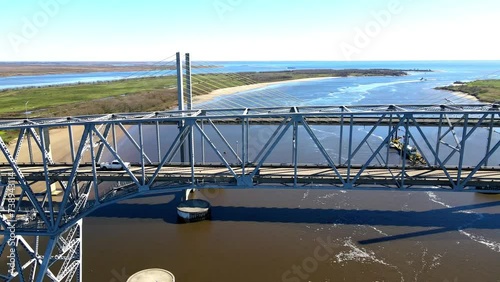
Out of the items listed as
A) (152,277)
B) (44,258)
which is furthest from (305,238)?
(44,258)

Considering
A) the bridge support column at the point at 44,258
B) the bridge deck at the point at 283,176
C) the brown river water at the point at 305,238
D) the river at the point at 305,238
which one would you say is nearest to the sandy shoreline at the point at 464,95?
the river at the point at 305,238

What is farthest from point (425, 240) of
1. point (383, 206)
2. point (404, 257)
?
point (383, 206)

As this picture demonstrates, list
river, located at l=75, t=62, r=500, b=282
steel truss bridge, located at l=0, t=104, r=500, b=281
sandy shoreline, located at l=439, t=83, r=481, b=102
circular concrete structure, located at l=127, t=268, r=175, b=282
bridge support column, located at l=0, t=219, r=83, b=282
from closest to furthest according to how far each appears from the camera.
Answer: bridge support column, located at l=0, t=219, r=83, b=282 < steel truss bridge, located at l=0, t=104, r=500, b=281 < circular concrete structure, located at l=127, t=268, r=175, b=282 < river, located at l=75, t=62, r=500, b=282 < sandy shoreline, located at l=439, t=83, r=481, b=102

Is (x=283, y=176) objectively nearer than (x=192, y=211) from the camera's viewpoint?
Yes

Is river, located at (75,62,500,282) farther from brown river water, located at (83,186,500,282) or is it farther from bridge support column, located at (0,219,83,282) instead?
bridge support column, located at (0,219,83,282)

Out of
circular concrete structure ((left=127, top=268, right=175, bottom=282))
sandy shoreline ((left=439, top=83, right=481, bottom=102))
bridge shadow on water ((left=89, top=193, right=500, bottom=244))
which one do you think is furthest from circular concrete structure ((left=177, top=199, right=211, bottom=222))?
sandy shoreline ((left=439, top=83, right=481, bottom=102))

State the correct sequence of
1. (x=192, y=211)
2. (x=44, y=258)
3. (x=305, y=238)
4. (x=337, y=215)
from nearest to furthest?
(x=44, y=258) < (x=305, y=238) < (x=192, y=211) < (x=337, y=215)

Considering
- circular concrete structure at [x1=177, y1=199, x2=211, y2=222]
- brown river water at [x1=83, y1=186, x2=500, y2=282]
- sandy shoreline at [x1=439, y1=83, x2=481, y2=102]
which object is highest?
sandy shoreline at [x1=439, y1=83, x2=481, y2=102]

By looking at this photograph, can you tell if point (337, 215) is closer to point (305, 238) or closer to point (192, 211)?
point (305, 238)
